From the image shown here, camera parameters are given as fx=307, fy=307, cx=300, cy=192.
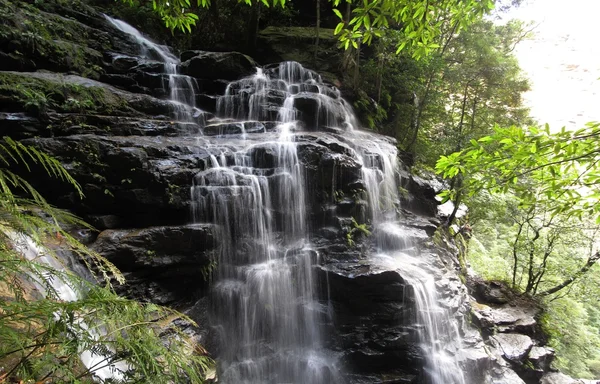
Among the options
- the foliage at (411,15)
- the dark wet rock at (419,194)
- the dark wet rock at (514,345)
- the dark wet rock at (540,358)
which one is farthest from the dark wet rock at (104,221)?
the dark wet rock at (540,358)

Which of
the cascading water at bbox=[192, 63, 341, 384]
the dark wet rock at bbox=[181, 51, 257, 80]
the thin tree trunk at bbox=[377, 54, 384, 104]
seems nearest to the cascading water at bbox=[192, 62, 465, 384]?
the cascading water at bbox=[192, 63, 341, 384]

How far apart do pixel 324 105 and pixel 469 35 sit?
5.18 m

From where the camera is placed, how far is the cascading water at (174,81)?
27.5 feet

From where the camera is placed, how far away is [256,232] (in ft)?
20.4

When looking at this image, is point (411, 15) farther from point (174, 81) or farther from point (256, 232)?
point (174, 81)

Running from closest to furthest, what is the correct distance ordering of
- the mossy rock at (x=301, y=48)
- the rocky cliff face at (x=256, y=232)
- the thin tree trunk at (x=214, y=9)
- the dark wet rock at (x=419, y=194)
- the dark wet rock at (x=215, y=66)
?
the rocky cliff face at (x=256, y=232), the dark wet rock at (x=419, y=194), the dark wet rock at (x=215, y=66), the mossy rock at (x=301, y=48), the thin tree trunk at (x=214, y=9)

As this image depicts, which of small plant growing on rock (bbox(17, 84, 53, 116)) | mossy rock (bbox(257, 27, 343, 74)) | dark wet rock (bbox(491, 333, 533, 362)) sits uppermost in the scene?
mossy rock (bbox(257, 27, 343, 74))

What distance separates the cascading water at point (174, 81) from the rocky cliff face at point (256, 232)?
0.14 m

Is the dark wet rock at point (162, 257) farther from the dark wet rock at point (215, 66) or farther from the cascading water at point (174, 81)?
the dark wet rock at point (215, 66)

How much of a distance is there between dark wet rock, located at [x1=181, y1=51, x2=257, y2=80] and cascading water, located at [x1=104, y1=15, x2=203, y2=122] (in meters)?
0.49

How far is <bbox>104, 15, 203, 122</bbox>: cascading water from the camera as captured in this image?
8.38 m

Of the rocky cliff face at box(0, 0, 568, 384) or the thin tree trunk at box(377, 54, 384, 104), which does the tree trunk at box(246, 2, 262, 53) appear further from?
the rocky cliff face at box(0, 0, 568, 384)

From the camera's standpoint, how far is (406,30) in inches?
103

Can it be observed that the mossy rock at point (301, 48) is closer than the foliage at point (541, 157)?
No
